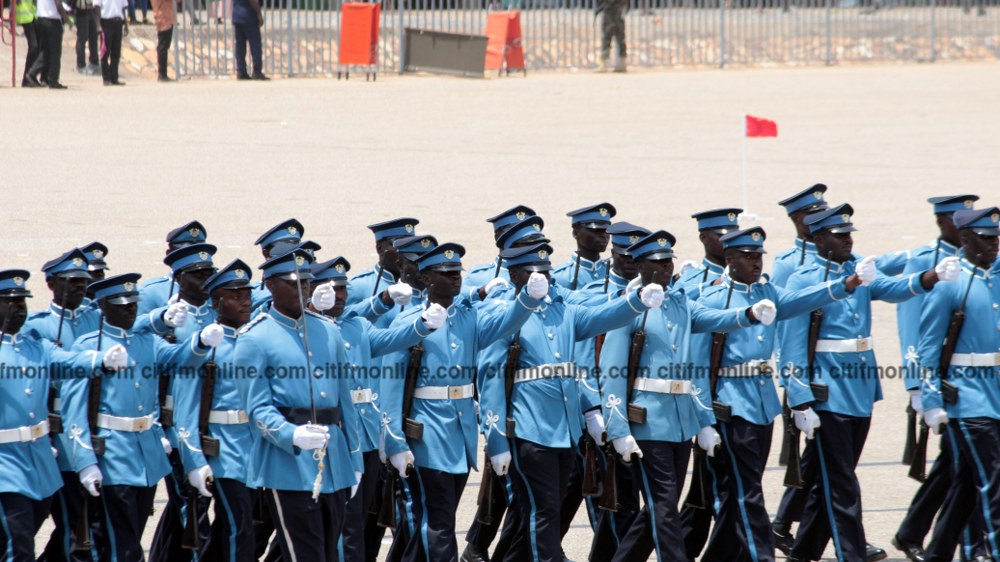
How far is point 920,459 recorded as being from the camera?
8.46 meters

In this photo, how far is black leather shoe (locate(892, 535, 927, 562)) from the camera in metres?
8.45

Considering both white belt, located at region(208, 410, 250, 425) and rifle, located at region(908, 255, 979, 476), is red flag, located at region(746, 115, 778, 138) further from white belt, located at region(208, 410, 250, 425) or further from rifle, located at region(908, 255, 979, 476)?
white belt, located at region(208, 410, 250, 425)

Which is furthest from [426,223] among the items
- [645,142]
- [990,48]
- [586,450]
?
[990,48]

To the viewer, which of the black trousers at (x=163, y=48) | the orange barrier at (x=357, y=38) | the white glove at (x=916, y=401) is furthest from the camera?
the orange barrier at (x=357, y=38)

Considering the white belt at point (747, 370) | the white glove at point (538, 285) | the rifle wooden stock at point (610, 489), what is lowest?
the rifle wooden stock at point (610, 489)

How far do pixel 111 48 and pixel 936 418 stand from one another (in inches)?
644

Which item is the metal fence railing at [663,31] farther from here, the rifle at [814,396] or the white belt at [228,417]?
the white belt at [228,417]

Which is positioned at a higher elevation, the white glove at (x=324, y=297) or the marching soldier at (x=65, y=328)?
the white glove at (x=324, y=297)

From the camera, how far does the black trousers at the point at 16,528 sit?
701 centimetres

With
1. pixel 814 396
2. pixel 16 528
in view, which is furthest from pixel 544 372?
pixel 16 528

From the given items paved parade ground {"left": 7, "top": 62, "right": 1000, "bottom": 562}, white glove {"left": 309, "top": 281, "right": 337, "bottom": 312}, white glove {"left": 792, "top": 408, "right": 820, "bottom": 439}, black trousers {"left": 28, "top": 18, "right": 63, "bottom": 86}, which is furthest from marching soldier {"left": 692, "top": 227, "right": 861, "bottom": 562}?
black trousers {"left": 28, "top": 18, "right": 63, "bottom": 86}

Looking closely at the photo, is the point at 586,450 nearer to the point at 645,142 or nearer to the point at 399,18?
the point at 645,142

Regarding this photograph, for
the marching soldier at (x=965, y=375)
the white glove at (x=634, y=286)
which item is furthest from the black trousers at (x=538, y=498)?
the marching soldier at (x=965, y=375)

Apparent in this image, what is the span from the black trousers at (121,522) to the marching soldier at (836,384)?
3.10m
